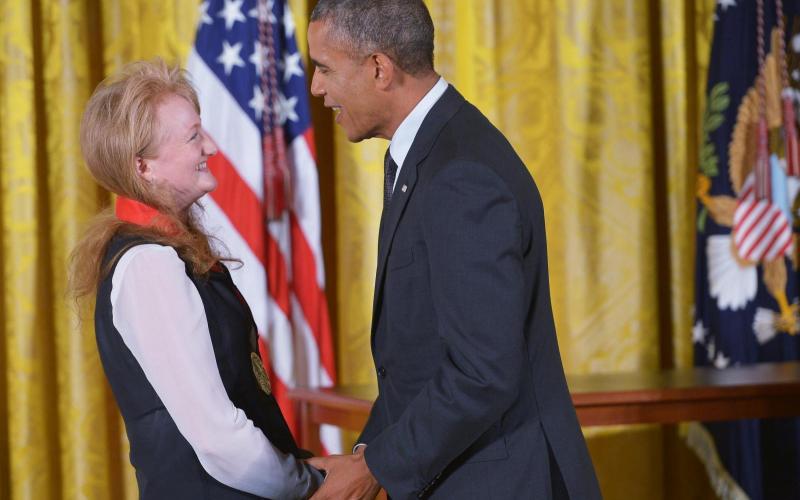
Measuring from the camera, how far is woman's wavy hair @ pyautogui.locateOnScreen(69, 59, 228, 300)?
1714 mm

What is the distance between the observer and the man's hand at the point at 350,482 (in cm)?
177

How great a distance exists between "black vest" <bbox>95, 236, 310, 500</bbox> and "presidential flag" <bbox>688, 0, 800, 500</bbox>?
241 cm

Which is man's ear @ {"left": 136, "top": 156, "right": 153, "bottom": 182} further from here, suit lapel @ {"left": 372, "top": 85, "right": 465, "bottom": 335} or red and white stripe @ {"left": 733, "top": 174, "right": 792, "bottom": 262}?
red and white stripe @ {"left": 733, "top": 174, "right": 792, "bottom": 262}

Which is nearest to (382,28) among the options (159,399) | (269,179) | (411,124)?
(411,124)

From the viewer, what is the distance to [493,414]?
1.55 metres

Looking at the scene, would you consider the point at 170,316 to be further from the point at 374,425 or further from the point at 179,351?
the point at 374,425

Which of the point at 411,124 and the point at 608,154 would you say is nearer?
the point at 411,124

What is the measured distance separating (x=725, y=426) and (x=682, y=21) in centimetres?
170

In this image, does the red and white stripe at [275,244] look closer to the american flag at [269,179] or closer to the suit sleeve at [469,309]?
the american flag at [269,179]

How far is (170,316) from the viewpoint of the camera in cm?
160

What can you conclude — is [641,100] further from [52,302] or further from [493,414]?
[493,414]

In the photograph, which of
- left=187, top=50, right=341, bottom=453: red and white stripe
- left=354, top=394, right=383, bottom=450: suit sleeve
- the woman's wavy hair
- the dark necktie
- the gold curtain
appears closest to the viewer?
the woman's wavy hair

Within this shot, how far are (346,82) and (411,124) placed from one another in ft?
0.46

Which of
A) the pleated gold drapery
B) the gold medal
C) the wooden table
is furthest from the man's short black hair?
the pleated gold drapery
